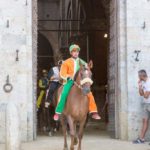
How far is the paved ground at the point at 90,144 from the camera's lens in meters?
12.2

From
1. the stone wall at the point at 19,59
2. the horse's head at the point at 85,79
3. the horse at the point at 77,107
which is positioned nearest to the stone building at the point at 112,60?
the stone wall at the point at 19,59

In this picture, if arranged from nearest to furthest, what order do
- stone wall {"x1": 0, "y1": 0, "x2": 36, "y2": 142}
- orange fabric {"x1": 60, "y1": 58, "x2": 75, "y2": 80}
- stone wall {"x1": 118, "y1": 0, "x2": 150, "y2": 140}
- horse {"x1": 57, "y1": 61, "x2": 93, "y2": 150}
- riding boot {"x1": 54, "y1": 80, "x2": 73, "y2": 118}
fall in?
horse {"x1": 57, "y1": 61, "x2": 93, "y2": 150} < riding boot {"x1": 54, "y1": 80, "x2": 73, "y2": 118} < orange fabric {"x1": 60, "y1": 58, "x2": 75, "y2": 80} < stone wall {"x1": 0, "y1": 0, "x2": 36, "y2": 142} < stone wall {"x1": 118, "y1": 0, "x2": 150, "y2": 140}

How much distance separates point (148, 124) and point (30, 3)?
448 centimetres

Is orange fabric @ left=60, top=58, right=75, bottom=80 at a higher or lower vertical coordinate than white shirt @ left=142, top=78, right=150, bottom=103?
higher

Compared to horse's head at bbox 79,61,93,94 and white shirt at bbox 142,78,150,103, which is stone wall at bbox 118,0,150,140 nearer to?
white shirt at bbox 142,78,150,103

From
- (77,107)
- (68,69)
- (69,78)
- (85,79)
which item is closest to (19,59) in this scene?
(68,69)

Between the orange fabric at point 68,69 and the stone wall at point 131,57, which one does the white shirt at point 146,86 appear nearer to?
the stone wall at point 131,57

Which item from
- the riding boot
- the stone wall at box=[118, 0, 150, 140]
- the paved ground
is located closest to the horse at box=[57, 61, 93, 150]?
the riding boot

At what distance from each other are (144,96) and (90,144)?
1.86m

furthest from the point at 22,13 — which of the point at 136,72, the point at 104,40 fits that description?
the point at 104,40

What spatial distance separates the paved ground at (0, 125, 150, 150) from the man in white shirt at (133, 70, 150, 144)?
32 cm

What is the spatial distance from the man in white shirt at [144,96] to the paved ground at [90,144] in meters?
0.32

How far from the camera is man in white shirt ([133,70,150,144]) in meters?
13.2

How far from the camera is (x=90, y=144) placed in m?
13.0
